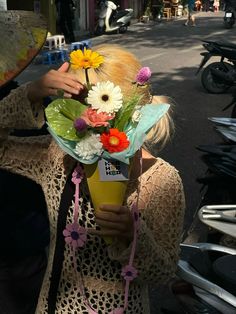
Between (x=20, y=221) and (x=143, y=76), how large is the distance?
2.03 ft

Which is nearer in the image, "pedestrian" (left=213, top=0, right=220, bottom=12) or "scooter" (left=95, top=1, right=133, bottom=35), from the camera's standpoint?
"scooter" (left=95, top=1, right=133, bottom=35)

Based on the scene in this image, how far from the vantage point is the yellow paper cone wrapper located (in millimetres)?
1378

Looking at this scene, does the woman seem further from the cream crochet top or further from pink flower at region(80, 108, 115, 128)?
pink flower at region(80, 108, 115, 128)

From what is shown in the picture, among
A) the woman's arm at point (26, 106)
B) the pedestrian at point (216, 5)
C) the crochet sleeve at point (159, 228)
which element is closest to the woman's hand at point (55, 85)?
the woman's arm at point (26, 106)

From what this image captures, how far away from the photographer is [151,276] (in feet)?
4.91

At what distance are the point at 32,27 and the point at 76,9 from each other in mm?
15924

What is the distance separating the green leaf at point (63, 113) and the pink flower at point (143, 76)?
0.54 ft

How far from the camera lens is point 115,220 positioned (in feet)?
4.47

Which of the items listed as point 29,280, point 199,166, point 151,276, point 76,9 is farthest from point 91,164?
point 76,9

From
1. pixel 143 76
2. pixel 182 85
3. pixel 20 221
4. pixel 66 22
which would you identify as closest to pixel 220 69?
pixel 182 85

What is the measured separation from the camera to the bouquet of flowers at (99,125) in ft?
4.48

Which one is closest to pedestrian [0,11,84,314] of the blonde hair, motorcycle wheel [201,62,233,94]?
the blonde hair

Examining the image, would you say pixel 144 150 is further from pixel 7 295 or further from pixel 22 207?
pixel 7 295

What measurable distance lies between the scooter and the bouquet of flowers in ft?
50.2
